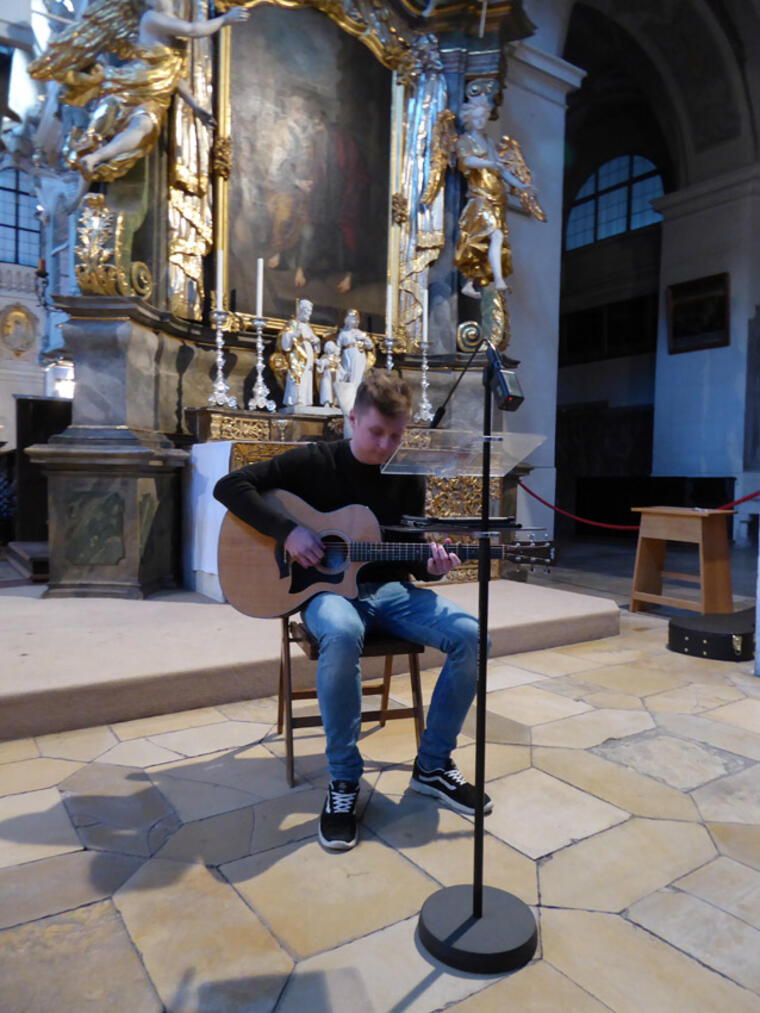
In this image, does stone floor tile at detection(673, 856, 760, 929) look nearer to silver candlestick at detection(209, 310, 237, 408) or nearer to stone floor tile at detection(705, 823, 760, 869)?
stone floor tile at detection(705, 823, 760, 869)

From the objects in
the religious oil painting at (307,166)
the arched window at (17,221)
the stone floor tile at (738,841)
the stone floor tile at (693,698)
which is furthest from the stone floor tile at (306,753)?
the arched window at (17,221)

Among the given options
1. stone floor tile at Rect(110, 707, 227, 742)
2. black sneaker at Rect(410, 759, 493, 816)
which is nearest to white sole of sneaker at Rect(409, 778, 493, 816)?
black sneaker at Rect(410, 759, 493, 816)

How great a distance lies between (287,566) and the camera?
2.17 meters

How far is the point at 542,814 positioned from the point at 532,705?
3.33ft

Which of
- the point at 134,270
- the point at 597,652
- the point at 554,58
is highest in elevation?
the point at 554,58

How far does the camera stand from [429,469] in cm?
179

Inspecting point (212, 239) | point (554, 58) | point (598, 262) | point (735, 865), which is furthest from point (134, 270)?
point (598, 262)

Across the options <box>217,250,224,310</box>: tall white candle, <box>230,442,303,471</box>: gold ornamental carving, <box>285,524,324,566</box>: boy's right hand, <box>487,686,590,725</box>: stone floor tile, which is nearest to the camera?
<box>285,524,324,566</box>: boy's right hand

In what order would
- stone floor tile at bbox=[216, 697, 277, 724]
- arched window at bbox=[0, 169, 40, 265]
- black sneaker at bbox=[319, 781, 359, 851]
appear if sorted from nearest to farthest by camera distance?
black sneaker at bbox=[319, 781, 359, 851] → stone floor tile at bbox=[216, 697, 277, 724] → arched window at bbox=[0, 169, 40, 265]

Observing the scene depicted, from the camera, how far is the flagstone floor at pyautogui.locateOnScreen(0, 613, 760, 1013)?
1.36 m

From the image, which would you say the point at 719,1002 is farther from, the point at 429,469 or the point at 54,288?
the point at 54,288

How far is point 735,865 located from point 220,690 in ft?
6.45

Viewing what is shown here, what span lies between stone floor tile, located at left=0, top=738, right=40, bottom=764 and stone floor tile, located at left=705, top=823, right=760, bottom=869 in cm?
217

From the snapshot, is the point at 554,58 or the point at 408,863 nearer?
the point at 408,863
